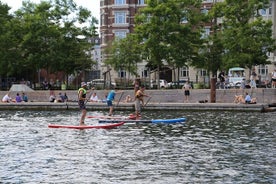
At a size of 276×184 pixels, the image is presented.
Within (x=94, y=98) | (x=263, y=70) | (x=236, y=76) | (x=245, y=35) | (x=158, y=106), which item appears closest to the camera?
(x=158, y=106)

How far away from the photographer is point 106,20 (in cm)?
8788

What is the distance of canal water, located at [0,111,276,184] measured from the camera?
16.2m

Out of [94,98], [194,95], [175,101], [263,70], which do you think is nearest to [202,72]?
[263,70]

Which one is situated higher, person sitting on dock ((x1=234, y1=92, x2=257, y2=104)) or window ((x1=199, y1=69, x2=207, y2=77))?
window ((x1=199, y1=69, x2=207, y2=77))

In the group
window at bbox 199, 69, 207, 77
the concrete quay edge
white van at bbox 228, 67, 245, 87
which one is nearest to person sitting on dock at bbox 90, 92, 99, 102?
the concrete quay edge

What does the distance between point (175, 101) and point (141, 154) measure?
32.0 m

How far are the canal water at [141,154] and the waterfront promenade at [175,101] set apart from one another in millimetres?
12706

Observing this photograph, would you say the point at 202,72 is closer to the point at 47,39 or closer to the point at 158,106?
the point at 47,39

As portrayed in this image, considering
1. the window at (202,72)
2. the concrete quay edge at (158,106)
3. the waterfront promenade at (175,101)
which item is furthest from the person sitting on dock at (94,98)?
the window at (202,72)

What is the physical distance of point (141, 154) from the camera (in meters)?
20.3

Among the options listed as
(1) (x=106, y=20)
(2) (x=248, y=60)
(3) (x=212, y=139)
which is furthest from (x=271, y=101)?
(1) (x=106, y=20)

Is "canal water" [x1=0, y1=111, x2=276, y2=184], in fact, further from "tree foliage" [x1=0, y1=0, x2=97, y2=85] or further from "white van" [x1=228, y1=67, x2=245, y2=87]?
"tree foliage" [x1=0, y1=0, x2=97, y2=85]

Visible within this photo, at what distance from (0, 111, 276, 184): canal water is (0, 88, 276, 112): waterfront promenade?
500 inches

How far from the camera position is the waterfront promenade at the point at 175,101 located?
44.6 m
